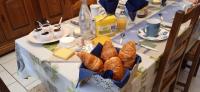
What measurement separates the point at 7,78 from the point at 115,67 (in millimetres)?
1643

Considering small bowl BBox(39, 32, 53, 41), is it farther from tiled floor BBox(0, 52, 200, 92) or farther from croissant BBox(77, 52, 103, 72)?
tiled floor BBox(0, 52, 200, 92)

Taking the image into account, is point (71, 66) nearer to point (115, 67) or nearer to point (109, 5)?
point (115, 67)

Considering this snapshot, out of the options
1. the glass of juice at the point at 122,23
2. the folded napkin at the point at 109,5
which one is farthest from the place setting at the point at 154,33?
the folded napkin at the point at 109,5

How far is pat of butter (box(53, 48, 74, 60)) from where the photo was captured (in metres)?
1.03

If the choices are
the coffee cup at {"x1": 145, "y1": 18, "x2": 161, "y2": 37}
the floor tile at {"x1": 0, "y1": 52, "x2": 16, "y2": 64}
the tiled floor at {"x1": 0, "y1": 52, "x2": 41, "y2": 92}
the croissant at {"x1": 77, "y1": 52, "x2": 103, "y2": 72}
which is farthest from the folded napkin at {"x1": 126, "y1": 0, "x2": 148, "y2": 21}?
the floor tile at {"x1": 0, "y1": 52, "x2": 16, "y2": 64}

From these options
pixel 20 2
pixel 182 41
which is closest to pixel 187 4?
pixel 182 41

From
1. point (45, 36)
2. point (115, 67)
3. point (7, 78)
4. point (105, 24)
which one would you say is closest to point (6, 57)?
point (7, 78)

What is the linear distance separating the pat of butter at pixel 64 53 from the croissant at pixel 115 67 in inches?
12.0

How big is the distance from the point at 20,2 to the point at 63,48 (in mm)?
1523

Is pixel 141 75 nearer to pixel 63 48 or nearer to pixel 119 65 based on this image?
pixel 119 65

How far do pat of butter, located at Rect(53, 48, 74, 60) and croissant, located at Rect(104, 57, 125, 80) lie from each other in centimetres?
30

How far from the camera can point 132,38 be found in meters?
1.19

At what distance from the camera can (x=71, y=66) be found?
97cm

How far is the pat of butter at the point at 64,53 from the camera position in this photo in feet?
3.38
